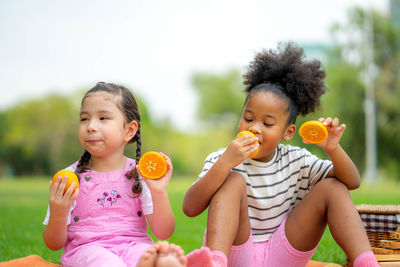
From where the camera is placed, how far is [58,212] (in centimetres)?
215

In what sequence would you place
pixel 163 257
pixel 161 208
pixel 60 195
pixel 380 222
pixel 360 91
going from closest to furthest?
1. pixel 163 257
2. pixel 60 195
3. pixel 161 208
4. pixel 380 222
5. pixel 360 91

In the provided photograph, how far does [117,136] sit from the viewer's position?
2385 mm

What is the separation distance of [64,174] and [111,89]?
1.82 ft

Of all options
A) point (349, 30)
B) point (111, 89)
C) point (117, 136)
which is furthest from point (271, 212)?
point (349, 30)

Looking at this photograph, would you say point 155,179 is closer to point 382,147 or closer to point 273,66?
point 273,66

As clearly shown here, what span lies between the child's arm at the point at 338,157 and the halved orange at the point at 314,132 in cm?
5

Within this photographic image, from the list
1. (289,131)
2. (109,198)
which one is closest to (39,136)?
(109,198)

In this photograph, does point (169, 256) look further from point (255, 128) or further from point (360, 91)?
point (360, 91)

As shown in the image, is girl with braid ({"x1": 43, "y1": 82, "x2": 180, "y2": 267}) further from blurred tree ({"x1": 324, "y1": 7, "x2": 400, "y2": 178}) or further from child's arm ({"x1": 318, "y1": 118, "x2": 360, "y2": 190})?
blurred tree ({"x1": 324, "y1": 7, "x2": 400, "y2": 178})

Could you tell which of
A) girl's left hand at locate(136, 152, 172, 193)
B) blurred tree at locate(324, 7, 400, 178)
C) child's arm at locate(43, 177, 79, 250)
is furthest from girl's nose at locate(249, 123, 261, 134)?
blurred tree at locate(324, 7, 400, 178)

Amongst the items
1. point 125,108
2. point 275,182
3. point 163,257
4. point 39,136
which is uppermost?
point 125,108

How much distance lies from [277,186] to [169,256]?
929mm

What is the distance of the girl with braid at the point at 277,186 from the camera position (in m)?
2.18

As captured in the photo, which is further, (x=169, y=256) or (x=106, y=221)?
(x=106, y=221)
